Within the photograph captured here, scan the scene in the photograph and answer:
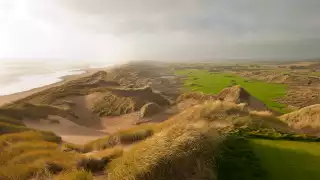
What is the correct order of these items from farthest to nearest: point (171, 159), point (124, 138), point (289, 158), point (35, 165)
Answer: point (124, 138), point (289, 158), point (35, 165), point (171, 159)

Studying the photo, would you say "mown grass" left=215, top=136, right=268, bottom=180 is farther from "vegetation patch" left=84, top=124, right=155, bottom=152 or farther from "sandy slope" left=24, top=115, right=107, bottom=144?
"sandy slope" left=24, top=115, right=107, bottom=144

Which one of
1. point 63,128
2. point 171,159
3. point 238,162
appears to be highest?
point 171,159

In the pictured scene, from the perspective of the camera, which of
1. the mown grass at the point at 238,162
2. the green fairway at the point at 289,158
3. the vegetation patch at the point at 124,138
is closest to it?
the green fairway at the point at 289,158

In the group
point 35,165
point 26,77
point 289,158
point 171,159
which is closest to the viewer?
point 171,159

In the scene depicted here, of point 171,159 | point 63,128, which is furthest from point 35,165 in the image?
point 63,128

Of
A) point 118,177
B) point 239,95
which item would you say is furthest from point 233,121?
point 239,95

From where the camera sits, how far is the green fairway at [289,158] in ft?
21.7

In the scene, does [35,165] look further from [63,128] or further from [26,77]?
[26,77]

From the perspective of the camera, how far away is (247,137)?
1011 centimetres

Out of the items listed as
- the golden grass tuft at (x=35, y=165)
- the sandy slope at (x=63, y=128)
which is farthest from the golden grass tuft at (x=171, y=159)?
the sandy slope at (x=63, y=128)

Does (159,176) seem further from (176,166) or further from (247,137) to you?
(247,137)

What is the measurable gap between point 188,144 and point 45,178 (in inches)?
139

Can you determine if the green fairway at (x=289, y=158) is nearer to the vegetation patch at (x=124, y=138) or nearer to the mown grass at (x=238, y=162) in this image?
the mown grass at (x=238, y=162)

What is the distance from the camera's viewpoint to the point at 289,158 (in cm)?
762
